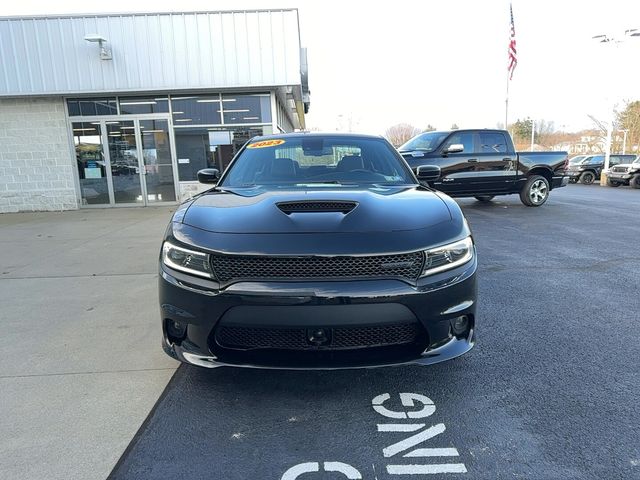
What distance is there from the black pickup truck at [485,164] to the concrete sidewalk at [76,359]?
22.8 feet

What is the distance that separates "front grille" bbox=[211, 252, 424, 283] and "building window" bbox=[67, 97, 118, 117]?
1247 cm

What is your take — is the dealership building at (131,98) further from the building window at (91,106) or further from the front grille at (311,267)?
the front grille at (311,267)

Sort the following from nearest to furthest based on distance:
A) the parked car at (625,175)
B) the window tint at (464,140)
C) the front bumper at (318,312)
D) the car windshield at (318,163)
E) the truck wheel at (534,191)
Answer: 1. the front bumper at (318,312)
2. the car windshield at (318,163)
3. the window tint at (464,140)
4. the truck wheel at (534,191)
5. the parked car at (625,175)

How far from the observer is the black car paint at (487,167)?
35.0 ft

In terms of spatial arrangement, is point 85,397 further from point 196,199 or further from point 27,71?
point 27,71

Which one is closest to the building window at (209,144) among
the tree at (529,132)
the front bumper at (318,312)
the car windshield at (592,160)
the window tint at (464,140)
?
the window tint at (464,140)

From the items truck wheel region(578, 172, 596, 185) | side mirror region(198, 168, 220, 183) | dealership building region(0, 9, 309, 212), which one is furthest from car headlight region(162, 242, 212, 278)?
truck wheel region(578, 172, 596, 185)

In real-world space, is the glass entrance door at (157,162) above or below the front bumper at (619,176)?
above

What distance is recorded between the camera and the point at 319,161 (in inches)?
151

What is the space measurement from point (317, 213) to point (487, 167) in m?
9.54

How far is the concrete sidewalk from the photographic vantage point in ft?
7.46

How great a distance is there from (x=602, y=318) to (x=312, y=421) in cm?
289

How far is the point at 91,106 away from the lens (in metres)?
12.8

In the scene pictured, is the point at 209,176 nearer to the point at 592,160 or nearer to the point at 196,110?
the point at 196,110
